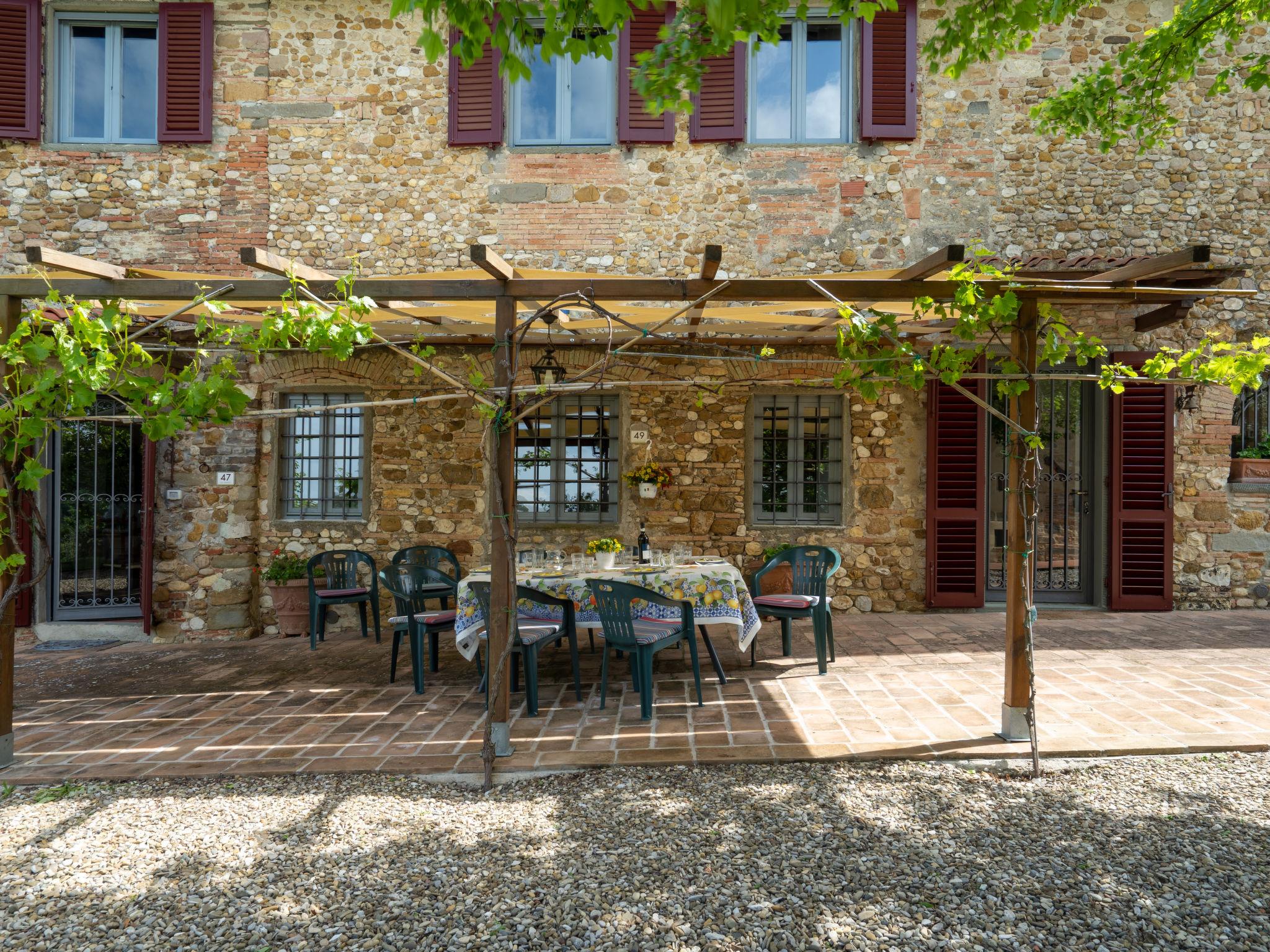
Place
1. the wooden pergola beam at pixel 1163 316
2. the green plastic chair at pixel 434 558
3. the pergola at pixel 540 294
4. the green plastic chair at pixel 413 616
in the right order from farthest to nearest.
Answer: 1. the green plastic chair at pixel 434 558
2. the wooden pergola beam at pixel 1163 316
3. the green plastic chair at pixel 413 616
4. the pergola at pixel 540 294

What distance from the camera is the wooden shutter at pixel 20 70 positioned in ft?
22.3

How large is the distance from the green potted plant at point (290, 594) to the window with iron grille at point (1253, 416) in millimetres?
8362

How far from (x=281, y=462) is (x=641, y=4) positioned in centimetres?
588

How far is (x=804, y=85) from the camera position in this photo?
706cm

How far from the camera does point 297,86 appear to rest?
A: 6.98m

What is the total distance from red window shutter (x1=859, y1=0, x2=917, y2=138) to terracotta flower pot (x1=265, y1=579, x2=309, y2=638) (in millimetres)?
6204

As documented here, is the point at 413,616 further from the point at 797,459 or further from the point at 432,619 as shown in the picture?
the point at 797,459

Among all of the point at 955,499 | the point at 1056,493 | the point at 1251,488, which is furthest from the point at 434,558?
the point at 1251,488

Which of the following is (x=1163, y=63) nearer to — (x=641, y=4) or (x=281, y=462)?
(x=641, y=4)

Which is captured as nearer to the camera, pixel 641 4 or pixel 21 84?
pixel 641 4

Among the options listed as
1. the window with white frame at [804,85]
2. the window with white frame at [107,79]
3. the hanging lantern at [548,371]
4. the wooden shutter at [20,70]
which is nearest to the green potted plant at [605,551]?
the hanging lantern at [548,371]

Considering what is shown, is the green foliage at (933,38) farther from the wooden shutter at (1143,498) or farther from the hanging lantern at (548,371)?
the wooden shutter at (1143,498)

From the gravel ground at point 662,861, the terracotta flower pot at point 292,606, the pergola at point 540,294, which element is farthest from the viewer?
the terracotta flower pot at point 292,606

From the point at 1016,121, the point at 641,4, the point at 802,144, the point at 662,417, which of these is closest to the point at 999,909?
the point at 641,4
